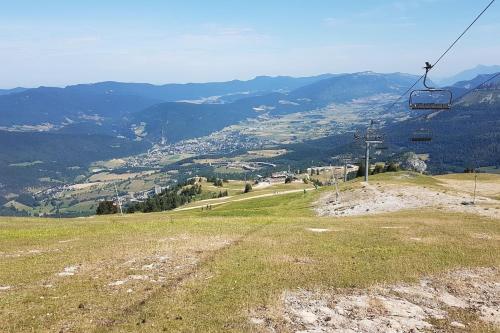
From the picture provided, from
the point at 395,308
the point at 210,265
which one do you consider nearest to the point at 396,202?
the point at 210,265

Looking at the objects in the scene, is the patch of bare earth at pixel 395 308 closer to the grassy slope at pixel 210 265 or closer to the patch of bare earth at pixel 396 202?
the grassy slope at pixel 210 265

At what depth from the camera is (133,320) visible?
756 inches

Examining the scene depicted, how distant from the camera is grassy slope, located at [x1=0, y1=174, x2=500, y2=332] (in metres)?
19.9

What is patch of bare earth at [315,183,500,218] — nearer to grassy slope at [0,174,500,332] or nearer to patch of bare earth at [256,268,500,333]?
grassy slope at [0,174,500,332]

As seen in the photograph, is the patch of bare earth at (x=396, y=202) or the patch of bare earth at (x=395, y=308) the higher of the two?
the patch of bare earth at (x=395, y=308)

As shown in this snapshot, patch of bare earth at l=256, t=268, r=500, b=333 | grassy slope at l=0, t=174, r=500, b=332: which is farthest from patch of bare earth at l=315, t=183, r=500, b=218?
patch of bare earth at l=256, t=268, r=500, b=333

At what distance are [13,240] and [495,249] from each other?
38752 millimetres

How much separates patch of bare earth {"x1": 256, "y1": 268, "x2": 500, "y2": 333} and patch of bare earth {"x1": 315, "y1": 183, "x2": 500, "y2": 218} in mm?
32196

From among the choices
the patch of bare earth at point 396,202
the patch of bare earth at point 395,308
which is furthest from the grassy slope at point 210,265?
the patch of bare earth at point 396,202

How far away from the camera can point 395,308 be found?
2216 centimetres

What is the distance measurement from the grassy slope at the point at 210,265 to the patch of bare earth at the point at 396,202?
12093 mm

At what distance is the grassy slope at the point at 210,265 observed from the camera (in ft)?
65.4

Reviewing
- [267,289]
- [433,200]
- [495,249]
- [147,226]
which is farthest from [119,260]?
[433,200]

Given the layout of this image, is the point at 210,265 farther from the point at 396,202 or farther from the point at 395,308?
the point at 396,202
